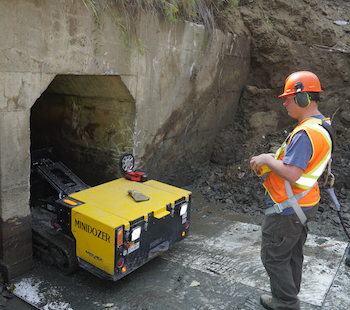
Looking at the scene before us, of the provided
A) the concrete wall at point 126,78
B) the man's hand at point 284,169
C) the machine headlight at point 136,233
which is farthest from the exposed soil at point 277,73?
the man's hand at point 284,169

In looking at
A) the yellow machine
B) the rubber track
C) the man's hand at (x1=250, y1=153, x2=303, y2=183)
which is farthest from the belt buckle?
the rubber track

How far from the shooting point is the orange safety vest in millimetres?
2652

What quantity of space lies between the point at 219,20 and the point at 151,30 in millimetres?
2258

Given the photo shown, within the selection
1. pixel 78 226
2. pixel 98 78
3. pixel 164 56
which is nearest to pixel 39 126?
pixel 98 78

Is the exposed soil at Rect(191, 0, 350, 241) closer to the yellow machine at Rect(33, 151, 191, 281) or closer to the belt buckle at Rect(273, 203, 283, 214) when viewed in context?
the yellow machine at Rect(33, 151, 191, 281)

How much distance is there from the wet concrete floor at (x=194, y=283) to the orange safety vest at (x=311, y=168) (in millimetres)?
1262

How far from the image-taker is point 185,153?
693 centimetres

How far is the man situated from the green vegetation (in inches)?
105

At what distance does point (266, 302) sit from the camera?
336 cm

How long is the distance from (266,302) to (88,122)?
3848 millimetres

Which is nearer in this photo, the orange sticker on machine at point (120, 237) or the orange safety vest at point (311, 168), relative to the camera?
the orange safety vest at point (311, 168)

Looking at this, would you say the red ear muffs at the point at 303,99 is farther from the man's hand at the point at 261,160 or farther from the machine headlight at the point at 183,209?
the machine headlight at the point at 183,209

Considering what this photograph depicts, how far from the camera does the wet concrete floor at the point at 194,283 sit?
3555 mm

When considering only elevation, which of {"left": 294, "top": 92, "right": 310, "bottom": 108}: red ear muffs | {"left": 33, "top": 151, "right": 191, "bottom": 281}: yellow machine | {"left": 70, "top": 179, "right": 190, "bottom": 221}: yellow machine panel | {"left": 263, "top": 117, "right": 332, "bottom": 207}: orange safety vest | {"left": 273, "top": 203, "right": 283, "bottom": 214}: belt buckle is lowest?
{"left": 33, "top": 151, "right": 191, "bottom": 281}: yellow machine
